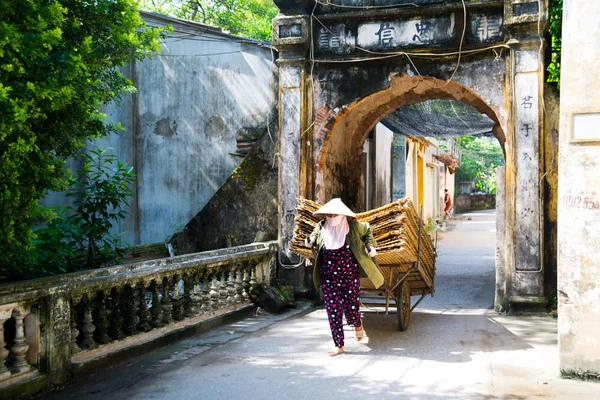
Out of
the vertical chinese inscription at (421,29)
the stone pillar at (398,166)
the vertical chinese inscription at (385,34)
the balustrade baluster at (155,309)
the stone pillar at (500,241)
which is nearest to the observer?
the balustrade baluster at (155,309)

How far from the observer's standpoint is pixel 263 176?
403 inches

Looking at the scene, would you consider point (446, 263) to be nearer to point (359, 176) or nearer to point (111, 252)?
point (359, 176)

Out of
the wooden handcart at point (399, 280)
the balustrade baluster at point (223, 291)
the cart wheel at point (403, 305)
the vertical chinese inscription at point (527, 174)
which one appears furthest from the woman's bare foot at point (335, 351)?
the vertical chinese inscription at point (527, 174)

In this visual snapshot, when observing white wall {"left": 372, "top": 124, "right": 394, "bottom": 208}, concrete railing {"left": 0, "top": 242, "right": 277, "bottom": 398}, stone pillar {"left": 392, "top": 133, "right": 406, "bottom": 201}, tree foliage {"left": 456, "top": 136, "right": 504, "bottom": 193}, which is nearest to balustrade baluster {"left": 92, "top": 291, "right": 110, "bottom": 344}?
concrete railing {"left": 0, "top": 242, "right": 277, "bottom": 398}

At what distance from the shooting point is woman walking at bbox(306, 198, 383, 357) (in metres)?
6.62

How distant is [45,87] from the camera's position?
4.52 metres

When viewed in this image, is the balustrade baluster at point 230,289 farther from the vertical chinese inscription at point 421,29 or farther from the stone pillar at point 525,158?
the vertical chinese inscription at point 421,29

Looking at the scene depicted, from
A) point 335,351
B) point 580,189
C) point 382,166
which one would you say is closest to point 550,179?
point 580,189

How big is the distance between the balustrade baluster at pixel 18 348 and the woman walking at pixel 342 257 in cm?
285

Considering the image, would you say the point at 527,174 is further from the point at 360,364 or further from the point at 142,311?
the point at 142,311

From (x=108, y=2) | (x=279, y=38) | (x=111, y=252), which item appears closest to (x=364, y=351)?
(x=111, y=252)

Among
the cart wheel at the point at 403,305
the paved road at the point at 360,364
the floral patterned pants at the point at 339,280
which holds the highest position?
the floral patterned pants at the point at 339,280

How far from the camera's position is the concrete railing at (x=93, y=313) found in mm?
5090

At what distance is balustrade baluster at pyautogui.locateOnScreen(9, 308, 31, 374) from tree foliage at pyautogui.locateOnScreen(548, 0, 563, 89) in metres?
6.82
